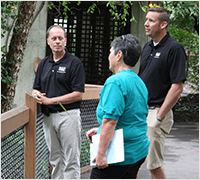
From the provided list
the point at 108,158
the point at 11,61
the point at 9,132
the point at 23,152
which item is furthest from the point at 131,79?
the point at 11,61

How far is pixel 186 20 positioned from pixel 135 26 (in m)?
5.71

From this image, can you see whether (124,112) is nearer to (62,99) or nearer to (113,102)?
(113,102)

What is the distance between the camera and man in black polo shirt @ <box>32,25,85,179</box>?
3.80m

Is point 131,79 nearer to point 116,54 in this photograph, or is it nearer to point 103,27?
point 116,54

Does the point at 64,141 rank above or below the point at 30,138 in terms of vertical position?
below

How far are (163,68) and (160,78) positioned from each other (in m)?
0.11

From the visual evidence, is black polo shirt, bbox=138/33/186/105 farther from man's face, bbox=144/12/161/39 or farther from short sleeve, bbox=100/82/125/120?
short sleeve, bbox=100/82/125/120

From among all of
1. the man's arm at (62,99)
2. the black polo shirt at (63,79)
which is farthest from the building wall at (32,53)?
the man's arm at (62,99)

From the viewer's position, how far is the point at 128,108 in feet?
8.43

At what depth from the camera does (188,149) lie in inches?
297

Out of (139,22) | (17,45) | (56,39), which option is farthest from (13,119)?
(139,22)

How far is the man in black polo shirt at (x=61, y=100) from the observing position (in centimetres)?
380

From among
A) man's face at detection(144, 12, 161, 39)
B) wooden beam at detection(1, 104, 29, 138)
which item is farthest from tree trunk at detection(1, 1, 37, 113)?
man's face at detection(144, 12, 161, 39)

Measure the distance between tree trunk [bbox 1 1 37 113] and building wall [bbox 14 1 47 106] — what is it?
8.89ft
